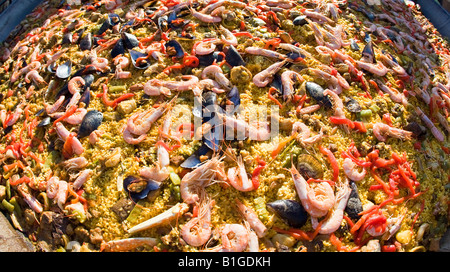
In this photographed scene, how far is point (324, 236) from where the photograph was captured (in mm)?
2814

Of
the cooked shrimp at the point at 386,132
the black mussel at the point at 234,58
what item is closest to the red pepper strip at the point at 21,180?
the black mussel at the point at 234,58

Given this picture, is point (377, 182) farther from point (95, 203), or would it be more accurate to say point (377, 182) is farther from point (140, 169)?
point (95, 203)

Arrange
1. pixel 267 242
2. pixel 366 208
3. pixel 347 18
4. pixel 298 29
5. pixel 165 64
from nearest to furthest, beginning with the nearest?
Result: pixel 267 242
pixel 366 208
pixel 165 64
pixel 298 29
pixel 347 18

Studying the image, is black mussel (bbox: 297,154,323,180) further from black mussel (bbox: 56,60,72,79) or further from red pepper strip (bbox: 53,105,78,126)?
black mussel (bbox: 56,60,72,79)

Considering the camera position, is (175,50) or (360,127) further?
(175,50)

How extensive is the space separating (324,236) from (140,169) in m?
1.67

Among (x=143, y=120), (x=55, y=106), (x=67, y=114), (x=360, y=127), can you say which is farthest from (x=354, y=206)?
(x=55, y=106)

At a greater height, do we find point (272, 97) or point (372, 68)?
point (272, 97)

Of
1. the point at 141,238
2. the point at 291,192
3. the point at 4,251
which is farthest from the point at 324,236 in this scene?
the point at 4,251

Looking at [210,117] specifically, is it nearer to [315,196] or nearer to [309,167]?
[309,167]

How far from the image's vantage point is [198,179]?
2904mm

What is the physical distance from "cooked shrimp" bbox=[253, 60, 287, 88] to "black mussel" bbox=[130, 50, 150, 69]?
1.17 meters

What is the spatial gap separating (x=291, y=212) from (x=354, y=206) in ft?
1.92

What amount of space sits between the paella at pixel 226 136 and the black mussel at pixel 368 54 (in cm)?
1
